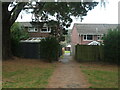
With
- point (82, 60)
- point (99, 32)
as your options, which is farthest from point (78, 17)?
point (99, 32)

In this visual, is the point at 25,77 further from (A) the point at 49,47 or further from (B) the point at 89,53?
(B) the point at 89,53

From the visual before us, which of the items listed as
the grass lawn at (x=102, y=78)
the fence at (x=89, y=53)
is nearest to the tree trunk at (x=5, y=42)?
the fence at (x=89, y=53)

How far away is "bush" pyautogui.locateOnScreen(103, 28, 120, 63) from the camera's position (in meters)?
19.0

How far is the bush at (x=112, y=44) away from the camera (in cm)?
1898

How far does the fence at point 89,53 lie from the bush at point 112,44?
128 cm

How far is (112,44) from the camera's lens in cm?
1912

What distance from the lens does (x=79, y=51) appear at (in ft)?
72.6

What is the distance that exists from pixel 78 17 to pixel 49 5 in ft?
14.8

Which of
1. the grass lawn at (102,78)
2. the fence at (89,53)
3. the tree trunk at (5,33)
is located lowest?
the grass lawn at (102,78)

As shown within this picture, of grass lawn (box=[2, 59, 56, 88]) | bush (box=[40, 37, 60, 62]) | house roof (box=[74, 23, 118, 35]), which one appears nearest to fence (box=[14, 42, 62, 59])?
bush (box=[40, 37, 60, 62])

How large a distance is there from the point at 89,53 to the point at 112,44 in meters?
3.32

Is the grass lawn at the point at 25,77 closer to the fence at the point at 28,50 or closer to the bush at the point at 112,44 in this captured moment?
the bush at the point at 112,44

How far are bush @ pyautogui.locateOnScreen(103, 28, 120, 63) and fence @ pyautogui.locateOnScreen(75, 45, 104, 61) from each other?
1280mm

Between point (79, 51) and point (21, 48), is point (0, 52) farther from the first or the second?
point (79, 51)
